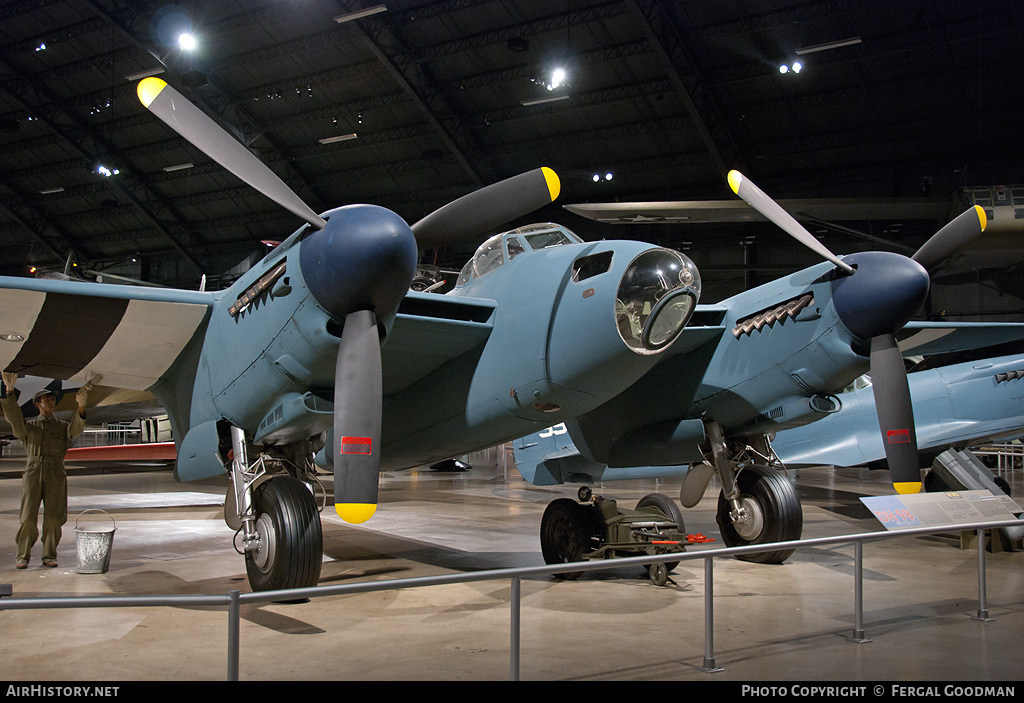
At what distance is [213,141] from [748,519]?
21.1ft

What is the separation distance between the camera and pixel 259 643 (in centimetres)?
437

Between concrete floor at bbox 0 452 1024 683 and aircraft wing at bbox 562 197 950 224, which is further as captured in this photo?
aircraft wing at bbox 562 197 950 224

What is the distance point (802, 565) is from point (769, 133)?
19.4 m

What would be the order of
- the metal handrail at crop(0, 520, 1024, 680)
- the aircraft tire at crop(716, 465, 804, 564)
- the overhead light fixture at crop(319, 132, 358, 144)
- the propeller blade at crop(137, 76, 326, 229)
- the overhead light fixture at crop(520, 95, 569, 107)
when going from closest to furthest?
the metal handrail at crop(0, 520, 1024, 680), the propeller blade at crop(137, 76, 326, 229), the aircraft tire at crop(716, 465, 804, 564), the overhead light fixture at crop(520, 95, 569, 107), the overhead light fixture at crop(319, 132, 358, 144)

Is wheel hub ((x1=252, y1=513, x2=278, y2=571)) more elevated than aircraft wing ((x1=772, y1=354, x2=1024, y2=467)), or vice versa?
aircraft wing ((x1=772, y1=354, x2=1024, y2=467))

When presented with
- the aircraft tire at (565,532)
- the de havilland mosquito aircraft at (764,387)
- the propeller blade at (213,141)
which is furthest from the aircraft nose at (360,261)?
the de havilland mosquito aircraft at (764,387)

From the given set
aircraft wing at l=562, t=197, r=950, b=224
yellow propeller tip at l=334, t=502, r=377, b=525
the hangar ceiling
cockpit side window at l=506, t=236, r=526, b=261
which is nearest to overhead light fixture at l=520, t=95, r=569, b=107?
the hangar ceiling

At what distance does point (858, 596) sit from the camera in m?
5.09

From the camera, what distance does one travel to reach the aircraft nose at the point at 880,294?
704cm

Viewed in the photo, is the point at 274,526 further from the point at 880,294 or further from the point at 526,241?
the point at 880,294

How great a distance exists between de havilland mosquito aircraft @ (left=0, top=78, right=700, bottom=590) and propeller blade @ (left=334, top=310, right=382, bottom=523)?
0.01 meters

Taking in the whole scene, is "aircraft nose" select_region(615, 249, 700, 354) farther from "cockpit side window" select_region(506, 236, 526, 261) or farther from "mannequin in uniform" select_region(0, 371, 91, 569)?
"mannequin in uniform" select_region(0, 371, 91, 569)

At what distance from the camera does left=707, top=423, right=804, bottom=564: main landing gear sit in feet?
26.4
